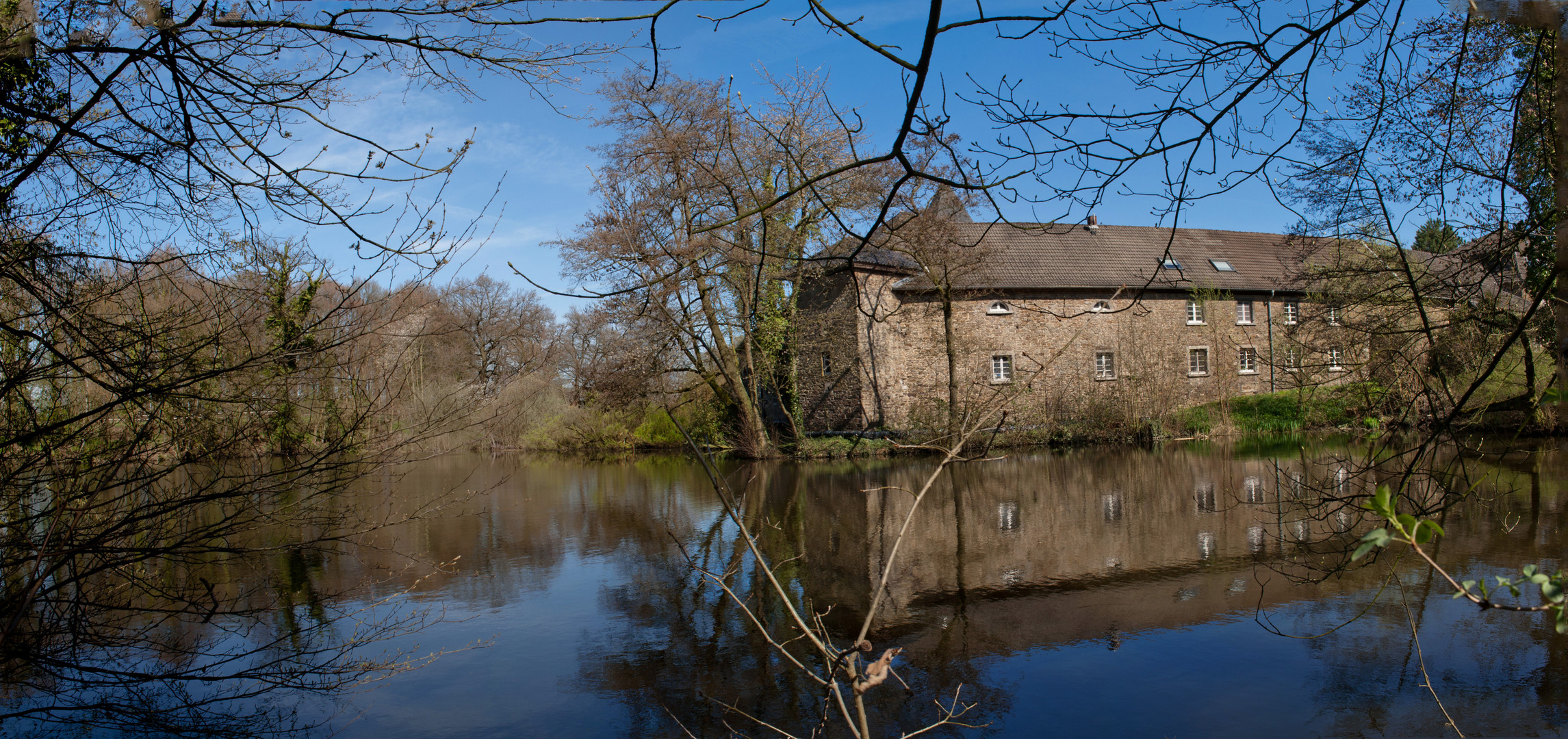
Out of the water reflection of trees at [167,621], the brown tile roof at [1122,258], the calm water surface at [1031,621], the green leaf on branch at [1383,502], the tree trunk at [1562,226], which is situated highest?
the brown tile roof at [1122,258]

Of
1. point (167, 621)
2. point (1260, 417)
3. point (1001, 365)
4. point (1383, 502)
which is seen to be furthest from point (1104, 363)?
point (1383, 502)

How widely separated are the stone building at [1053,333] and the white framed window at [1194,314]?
0.04m

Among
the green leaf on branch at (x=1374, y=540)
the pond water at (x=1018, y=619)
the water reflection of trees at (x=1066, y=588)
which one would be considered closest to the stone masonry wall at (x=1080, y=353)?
the water reflection of trees at (x=1066, y=588)

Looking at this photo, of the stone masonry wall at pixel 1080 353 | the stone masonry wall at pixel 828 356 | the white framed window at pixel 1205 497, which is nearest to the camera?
the white framed window at pixel 1205 497

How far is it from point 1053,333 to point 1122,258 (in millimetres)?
4574

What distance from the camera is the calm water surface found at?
15.2 ft

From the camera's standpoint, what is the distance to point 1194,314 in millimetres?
27719

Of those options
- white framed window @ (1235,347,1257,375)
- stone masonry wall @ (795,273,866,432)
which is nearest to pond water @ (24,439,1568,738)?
stone masonry wall @ (795,273,866,432)

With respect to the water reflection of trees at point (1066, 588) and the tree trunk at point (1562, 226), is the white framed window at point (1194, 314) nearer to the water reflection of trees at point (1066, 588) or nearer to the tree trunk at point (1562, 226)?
the water reflection of trees at point (1066, 588)

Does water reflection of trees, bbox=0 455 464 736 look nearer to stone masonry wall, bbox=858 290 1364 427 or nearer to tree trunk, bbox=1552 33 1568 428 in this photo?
tree trunk, bbox=1552 33 1568 428

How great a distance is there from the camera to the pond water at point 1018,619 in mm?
4605

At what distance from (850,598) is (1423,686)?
3889mm

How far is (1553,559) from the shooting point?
7.01 m

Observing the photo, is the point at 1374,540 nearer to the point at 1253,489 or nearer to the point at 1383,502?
the point at 1383,502
